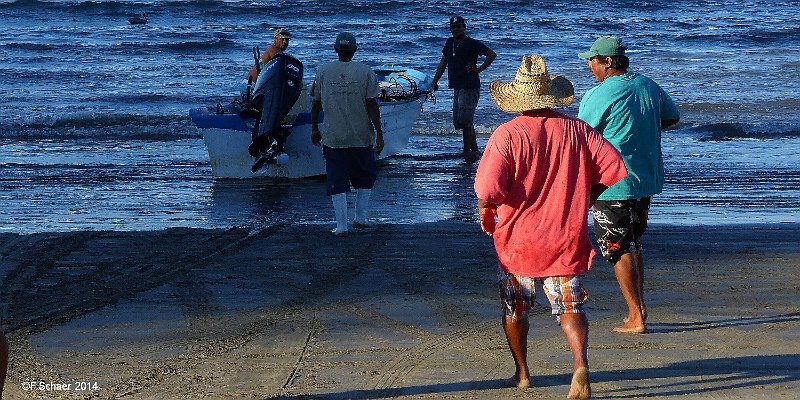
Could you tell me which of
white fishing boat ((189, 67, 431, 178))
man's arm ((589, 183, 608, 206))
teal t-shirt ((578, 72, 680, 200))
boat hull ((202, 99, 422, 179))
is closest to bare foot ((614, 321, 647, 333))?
teal t-shirt ((578, 72, 680, 200))

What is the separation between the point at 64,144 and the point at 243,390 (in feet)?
37.7

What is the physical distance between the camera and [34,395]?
5223mm

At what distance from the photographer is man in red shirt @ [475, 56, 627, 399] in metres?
4.79

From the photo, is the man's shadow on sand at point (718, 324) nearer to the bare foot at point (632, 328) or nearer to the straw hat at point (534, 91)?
the bare foot at point (632, 328)

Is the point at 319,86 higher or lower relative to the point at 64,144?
higher

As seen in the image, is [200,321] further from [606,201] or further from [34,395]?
[606,201]

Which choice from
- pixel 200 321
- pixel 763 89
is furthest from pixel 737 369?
pixel 763 89

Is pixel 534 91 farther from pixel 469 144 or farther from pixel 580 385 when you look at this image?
pixel 469 144

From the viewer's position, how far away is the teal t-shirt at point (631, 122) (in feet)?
19.1

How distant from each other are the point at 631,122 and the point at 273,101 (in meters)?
6.06

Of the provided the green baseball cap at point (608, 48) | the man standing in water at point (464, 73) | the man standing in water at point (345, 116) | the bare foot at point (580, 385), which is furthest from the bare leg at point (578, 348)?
the man standing in water at point (464, 73)

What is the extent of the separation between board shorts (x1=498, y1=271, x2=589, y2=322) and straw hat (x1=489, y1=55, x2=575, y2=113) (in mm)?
735

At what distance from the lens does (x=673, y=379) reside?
535 centimetres

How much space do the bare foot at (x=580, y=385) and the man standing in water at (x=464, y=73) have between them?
877 centimetres
